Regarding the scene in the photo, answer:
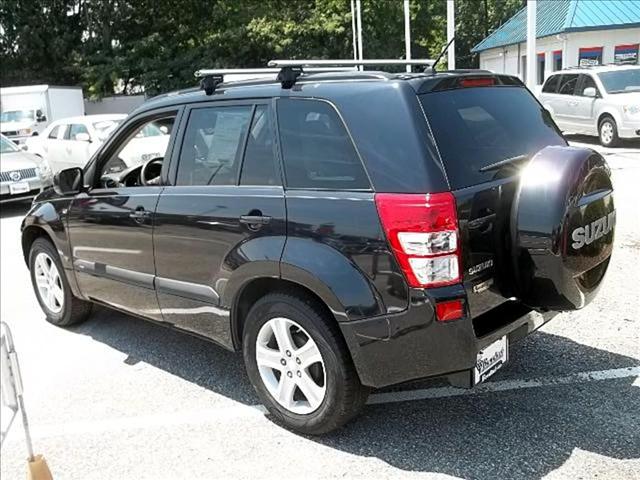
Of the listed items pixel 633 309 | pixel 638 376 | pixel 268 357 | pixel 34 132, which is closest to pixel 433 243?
pixel 268 357

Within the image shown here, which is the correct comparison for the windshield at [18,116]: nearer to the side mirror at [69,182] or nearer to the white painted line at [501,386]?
the side mirror at [69,182]

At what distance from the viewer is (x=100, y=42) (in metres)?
34.3

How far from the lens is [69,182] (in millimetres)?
4727

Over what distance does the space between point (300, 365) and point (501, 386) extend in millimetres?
1289

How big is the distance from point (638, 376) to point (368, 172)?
217 centimetres

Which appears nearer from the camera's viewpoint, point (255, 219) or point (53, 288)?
point (255, 219)

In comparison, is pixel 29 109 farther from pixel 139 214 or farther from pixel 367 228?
pixel 367 228

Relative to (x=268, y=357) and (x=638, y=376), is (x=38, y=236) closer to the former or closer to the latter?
(x=268, y=357)

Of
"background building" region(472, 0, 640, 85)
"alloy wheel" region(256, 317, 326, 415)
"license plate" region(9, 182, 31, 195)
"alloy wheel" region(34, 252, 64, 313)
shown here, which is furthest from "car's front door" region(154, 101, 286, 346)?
"background building" region(472, 0, 640, 85)

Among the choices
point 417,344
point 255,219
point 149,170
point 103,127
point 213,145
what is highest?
point 213,145

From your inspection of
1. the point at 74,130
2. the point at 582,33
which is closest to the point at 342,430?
the point at 74,130

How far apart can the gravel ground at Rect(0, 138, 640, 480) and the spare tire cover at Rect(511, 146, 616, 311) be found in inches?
27.2

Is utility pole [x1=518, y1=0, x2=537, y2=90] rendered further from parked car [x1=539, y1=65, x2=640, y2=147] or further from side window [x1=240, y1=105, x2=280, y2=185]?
side window [x1=240, y1=105, x2=280, y2=185]

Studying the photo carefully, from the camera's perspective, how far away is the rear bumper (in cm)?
281
